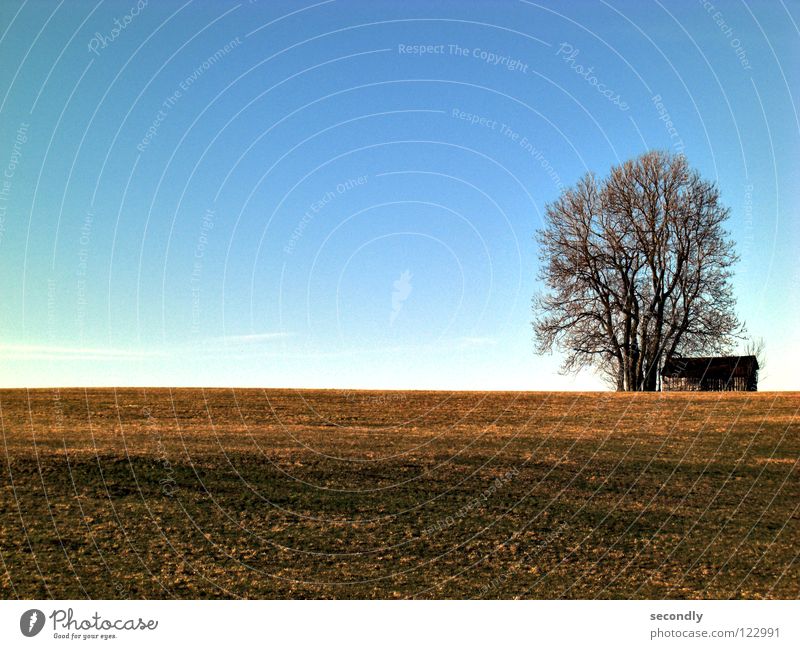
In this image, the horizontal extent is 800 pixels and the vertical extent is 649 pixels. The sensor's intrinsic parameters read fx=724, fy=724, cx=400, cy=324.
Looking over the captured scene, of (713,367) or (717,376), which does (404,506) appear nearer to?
(713,367)

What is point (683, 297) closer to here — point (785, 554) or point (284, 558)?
point (785, 554)

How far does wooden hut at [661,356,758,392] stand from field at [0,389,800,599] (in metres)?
19.0

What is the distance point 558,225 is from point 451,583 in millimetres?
34924

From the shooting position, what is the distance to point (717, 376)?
170 ft

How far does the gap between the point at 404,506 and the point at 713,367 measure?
40.0 m

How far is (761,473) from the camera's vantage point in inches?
858

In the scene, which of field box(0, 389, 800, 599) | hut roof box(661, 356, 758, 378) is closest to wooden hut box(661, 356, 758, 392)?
hut roof box(661, 356, 758, 378)

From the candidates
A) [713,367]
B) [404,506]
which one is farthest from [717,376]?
[404,506]

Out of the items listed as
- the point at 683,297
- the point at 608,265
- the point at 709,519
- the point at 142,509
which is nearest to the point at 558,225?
the point at 608,265

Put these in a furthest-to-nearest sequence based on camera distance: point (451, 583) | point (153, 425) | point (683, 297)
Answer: point (683, 297) < point (153, 425) < point (451, 583)

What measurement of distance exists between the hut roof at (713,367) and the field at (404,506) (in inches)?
616

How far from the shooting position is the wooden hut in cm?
4894

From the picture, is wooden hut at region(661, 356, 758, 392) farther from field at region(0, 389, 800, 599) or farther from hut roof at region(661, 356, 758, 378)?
field at region(0, 389, 800, 599)

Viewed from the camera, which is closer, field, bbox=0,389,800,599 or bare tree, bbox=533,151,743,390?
field, bbox=0,389,800,599
